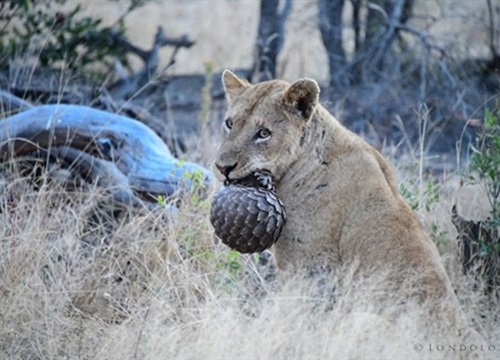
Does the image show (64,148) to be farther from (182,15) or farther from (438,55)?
(182,15)

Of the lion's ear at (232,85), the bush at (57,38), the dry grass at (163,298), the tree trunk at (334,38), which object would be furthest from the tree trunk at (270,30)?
the lion's ear at (232,85)

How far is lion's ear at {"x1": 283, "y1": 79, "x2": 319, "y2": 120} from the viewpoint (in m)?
5.06

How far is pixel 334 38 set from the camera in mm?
11242

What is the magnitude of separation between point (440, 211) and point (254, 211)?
222 centimetres

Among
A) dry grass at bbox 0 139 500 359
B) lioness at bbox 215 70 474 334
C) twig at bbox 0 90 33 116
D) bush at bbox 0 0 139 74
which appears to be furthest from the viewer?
bush at bbox 0 0 139 74

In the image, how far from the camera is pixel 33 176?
6824mm

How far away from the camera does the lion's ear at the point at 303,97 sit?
5.06 m

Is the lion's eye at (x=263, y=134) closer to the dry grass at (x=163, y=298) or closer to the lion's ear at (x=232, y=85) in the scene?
the lion's ear at (x=232, y=85)

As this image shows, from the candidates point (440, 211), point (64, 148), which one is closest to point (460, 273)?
point (440, 211)

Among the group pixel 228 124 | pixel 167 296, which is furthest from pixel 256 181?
pixel 167 296

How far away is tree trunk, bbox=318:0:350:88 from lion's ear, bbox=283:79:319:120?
5719mm

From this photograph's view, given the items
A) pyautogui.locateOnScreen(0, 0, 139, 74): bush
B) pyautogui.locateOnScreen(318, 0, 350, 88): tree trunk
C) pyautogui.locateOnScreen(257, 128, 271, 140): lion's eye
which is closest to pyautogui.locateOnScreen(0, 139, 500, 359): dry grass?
pyautogui.locateOnScreen(257, 128, 271, 140): lion's eye

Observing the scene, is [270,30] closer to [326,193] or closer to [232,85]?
[232,85]

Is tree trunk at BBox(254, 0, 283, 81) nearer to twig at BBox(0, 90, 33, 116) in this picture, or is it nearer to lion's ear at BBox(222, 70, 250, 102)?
twig at BBox(0, 90, 33, 116)
